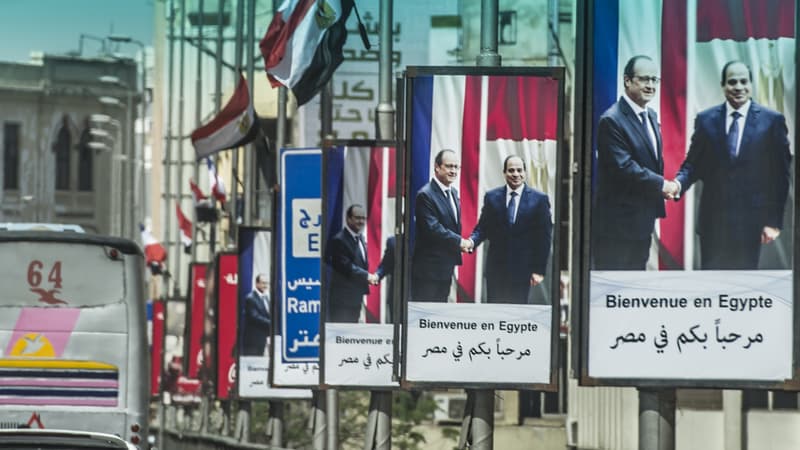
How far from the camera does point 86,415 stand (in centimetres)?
2278

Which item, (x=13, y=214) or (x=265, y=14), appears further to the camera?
(x=13, y=214)

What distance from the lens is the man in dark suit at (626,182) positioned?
46.6 ft

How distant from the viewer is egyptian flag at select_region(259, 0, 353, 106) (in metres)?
23.7

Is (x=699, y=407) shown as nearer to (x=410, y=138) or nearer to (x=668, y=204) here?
(x=410, y=138)

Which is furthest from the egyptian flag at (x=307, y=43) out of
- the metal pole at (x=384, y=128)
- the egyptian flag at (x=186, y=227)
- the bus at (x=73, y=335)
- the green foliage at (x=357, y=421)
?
the egyptian flag at (x=186, y=227)

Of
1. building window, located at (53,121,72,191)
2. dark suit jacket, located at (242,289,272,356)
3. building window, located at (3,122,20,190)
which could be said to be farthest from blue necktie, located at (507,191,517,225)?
building window, located at (3,122,20,190)

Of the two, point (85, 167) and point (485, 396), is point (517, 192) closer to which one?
point (485, 396)

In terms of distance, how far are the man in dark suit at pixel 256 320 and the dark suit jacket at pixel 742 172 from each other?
19.5 m

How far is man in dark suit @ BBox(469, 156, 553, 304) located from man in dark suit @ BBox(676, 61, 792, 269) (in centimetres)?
310

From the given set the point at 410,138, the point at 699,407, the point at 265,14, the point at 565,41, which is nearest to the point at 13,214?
the point at 265,14

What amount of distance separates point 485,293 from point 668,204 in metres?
3.31

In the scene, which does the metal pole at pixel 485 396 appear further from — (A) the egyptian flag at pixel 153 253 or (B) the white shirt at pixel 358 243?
(A) the egyptian flag at pixel 153 253

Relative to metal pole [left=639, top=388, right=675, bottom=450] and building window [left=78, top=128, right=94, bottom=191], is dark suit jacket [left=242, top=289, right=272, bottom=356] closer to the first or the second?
metal pole [left=639, top=388, right=675, bottom=450]

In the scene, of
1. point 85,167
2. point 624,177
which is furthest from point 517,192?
point 85,167
